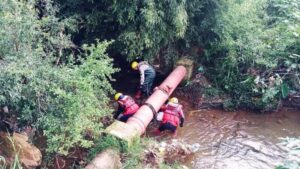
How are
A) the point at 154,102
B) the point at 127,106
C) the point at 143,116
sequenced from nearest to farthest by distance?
the point at 143,116 → the point at 127,106 → the point at 154,102

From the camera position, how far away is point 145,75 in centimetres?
895

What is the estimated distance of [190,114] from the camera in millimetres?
9055

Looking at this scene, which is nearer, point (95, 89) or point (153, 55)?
point (95, 89)

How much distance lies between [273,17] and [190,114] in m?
3.89

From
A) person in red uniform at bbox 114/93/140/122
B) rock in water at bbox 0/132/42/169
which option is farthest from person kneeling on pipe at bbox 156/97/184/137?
rock in water at bbox 0/132/42/169

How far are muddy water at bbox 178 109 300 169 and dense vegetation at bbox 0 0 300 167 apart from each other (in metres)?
0.43

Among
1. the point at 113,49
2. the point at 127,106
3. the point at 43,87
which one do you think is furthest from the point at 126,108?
the point at 43,87

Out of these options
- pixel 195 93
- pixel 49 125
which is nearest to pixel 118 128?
pixel 49 125

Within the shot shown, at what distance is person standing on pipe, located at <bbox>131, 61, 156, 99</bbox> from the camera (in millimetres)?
8883

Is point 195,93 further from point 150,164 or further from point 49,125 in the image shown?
point 49,125

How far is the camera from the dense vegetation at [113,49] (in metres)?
5.81

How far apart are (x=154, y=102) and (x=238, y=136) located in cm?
212

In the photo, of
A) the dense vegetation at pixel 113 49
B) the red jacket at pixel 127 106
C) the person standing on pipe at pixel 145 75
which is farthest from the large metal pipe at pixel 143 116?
the person standing on pipe at pixel 145 75

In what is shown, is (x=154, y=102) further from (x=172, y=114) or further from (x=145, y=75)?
(x=145, y=75)
